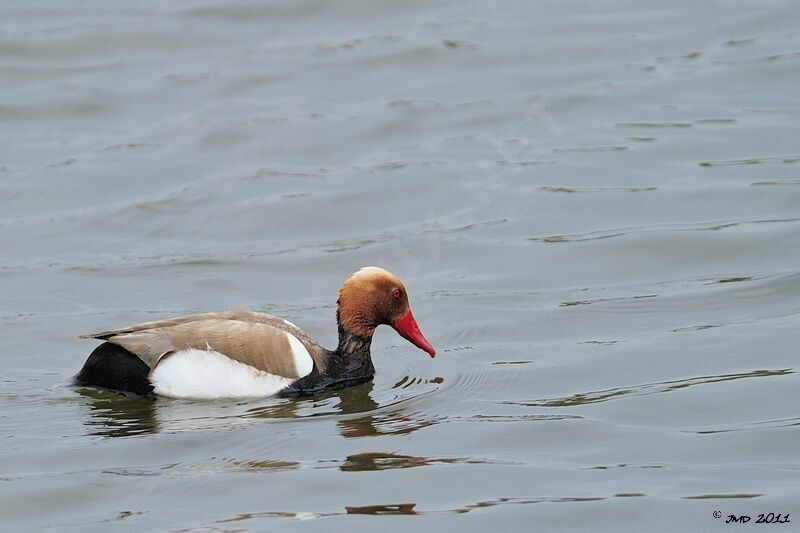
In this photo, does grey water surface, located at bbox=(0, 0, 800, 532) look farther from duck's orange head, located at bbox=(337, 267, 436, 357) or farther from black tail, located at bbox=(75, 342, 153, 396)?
duck's orange head, located at bbox=(337, 267, 436, 357)

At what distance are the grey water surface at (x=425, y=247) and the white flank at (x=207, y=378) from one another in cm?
10

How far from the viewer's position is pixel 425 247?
12609 mm

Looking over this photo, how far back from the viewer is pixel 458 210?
13484 mm

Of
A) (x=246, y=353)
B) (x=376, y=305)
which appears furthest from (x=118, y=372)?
(x=376, y=305)

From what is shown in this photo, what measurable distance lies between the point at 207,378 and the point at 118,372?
593mm

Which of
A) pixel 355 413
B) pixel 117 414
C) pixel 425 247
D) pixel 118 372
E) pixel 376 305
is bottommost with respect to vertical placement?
pixel 355 413

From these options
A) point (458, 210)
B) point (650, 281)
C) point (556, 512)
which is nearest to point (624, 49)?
point (458, 210)

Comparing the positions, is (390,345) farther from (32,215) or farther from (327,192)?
(32,215)

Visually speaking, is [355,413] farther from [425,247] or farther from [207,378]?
[425,247]

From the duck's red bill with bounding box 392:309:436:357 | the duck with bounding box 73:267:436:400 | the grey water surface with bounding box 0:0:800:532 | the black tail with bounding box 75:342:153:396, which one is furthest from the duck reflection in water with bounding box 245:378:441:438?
the black tail with bounding box 75:342:153:396

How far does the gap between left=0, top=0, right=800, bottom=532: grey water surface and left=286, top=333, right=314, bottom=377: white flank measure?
1.13 feet

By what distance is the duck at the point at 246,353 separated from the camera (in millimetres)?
9344

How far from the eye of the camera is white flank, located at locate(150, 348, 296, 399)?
9.38 m

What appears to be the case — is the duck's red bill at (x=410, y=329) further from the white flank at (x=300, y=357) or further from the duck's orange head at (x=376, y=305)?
the white flank at (x=300, y=357)
